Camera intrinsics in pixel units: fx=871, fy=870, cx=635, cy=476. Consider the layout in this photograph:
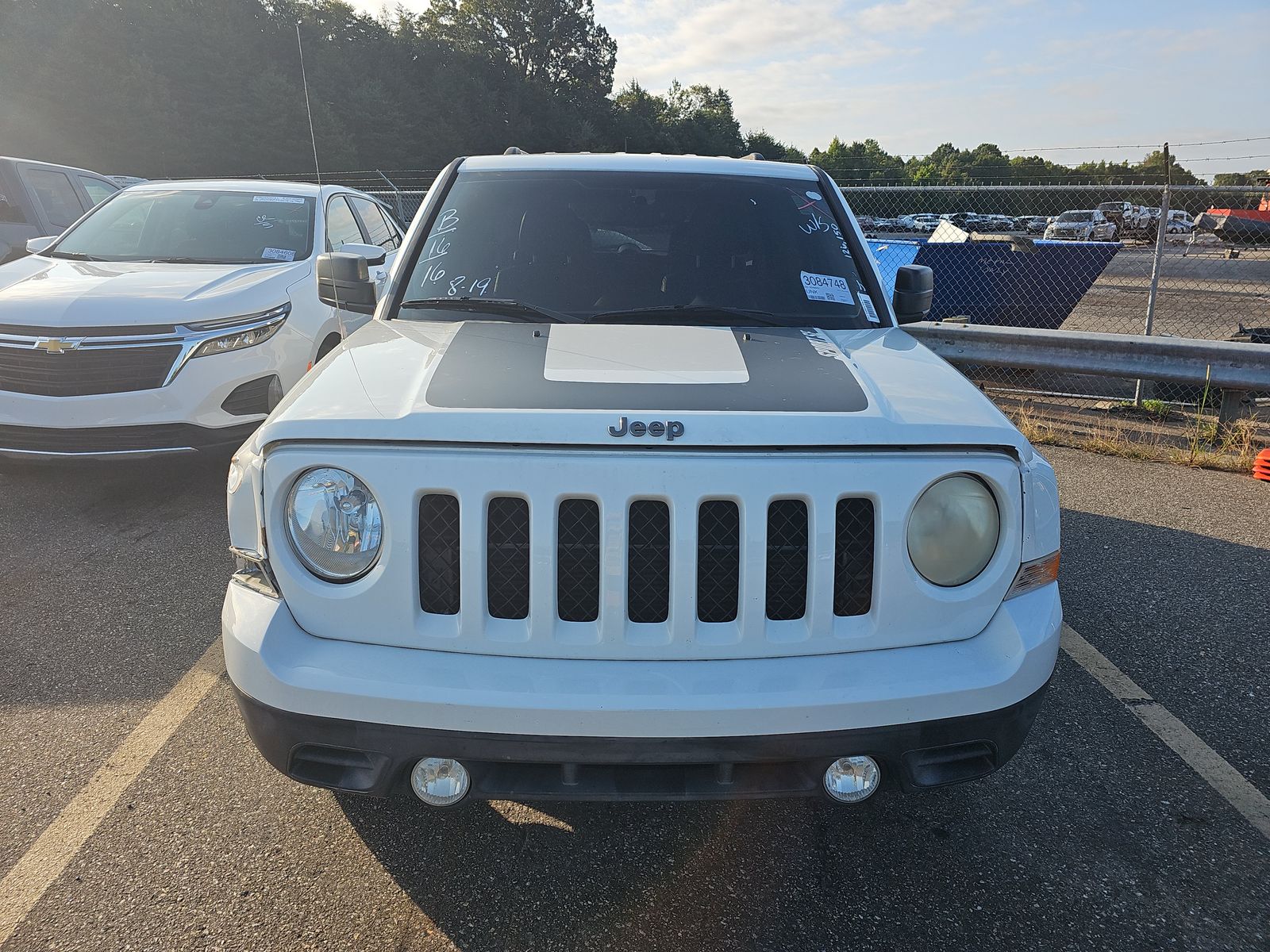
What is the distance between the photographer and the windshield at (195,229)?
575 cm

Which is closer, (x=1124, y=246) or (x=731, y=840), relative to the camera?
(x=731, y=840)

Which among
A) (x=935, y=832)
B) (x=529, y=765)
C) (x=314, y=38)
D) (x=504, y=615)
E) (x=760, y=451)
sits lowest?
(x=935, y=832)

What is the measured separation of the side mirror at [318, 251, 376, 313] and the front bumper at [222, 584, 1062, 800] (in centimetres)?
177

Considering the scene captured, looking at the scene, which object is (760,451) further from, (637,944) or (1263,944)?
(1263,944)

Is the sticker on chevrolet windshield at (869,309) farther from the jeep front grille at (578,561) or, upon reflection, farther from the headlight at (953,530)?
the jeep front grille at (578,561)

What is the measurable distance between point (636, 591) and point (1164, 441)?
594 cm

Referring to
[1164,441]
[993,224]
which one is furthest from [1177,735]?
[993,224]

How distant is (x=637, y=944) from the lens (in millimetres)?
1978

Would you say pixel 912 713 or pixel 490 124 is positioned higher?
pixel 490 124

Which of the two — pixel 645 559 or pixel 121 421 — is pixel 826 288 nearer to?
pixel 645 559

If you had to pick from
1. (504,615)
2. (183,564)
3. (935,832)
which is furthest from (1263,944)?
(183,564)

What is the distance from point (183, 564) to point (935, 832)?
11.2ft

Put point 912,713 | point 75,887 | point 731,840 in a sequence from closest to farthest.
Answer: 1. point 912,713
2. point 75,887
3. point 731,840

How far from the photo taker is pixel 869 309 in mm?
3096
